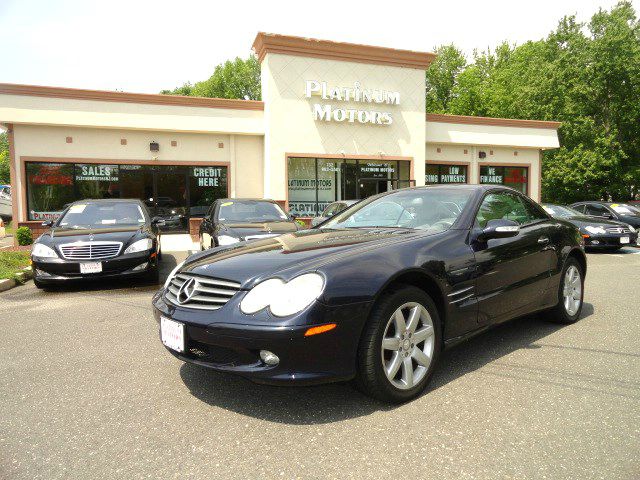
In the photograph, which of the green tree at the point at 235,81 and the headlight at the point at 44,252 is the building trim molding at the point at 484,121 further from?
the green tree at the point at 235,81

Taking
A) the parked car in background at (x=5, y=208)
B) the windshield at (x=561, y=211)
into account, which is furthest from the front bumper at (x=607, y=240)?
the parked car in background at (x=5, y=208)

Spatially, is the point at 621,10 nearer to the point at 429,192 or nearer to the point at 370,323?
the point at 429,192

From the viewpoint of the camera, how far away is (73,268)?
22.3ft

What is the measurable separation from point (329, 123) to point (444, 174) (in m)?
6.20

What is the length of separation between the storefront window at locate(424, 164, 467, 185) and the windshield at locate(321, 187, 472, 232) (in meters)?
15.7

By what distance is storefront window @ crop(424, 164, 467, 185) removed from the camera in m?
19.9

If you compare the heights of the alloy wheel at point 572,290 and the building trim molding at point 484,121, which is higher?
the building trim molding at point 484,121

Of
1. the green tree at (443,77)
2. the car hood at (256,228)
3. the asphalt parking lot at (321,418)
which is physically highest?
the green tree at (443,77)

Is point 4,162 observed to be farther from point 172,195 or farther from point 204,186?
point 204,186

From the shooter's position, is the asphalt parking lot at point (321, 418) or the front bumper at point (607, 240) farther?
the front bumper at point (607, 240)

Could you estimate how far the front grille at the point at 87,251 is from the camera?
6.83 metres

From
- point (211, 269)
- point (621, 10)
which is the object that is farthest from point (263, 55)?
point (621, 10)

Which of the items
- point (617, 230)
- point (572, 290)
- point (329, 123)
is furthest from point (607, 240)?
point (329, 123)

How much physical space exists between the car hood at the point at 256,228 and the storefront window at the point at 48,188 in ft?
30.7
